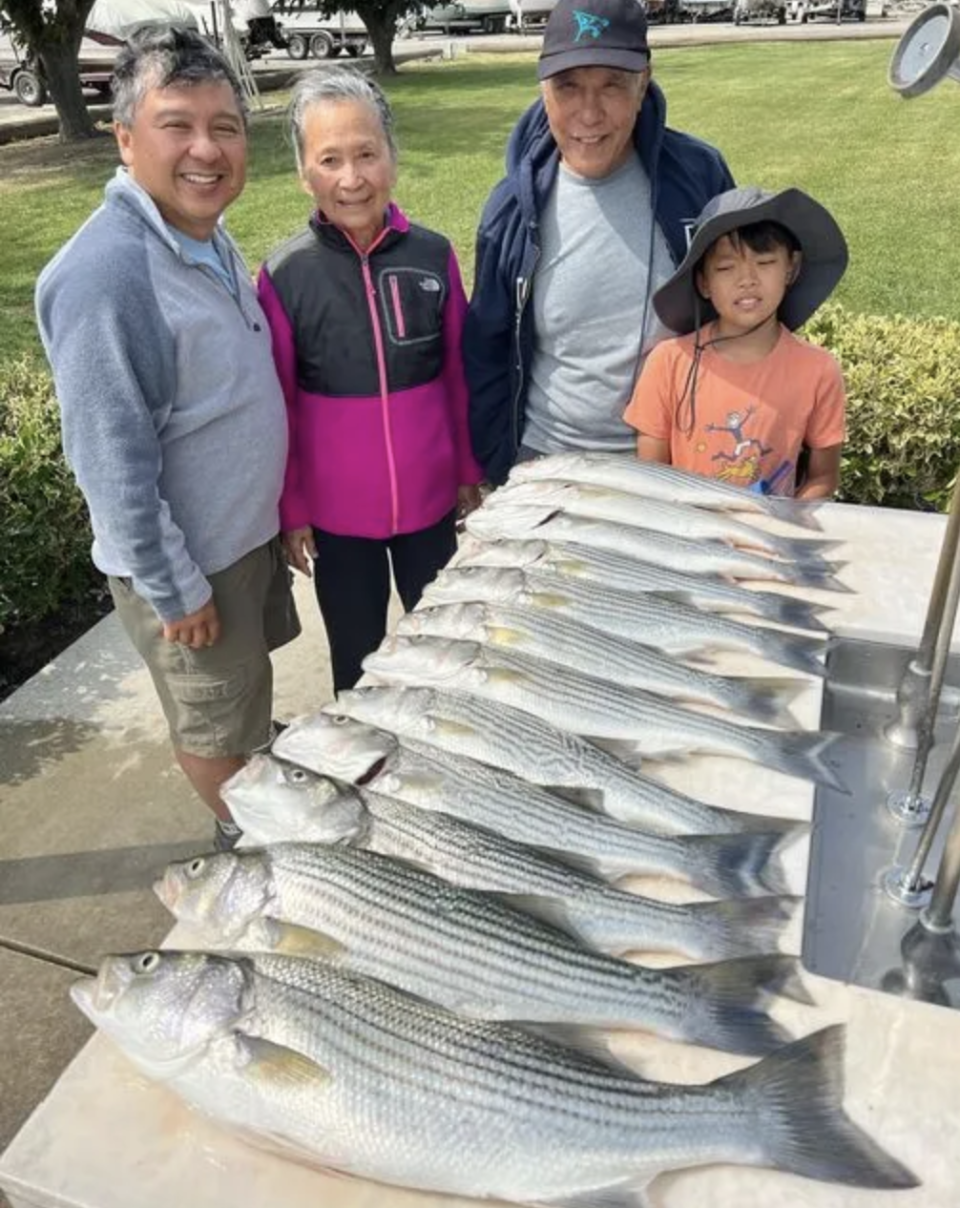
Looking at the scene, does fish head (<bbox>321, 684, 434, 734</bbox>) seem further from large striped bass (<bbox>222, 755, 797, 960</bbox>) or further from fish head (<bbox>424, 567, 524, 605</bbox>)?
fish head (<bbox>424, 567, 524, 605</bbox>)

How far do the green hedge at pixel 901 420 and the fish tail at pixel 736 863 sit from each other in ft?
12.0

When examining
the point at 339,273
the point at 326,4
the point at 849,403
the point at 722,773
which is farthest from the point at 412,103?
the point at 722,773

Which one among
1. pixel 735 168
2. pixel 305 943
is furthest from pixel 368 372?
pixel 735 168

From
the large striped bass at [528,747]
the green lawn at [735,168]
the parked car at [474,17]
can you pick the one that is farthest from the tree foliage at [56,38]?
the parked car at [474,17]

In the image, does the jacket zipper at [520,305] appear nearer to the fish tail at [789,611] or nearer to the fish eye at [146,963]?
the fish tail at [789,611]

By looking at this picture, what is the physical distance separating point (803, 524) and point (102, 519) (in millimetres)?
1957

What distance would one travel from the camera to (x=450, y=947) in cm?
160

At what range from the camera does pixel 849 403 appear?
5.00m

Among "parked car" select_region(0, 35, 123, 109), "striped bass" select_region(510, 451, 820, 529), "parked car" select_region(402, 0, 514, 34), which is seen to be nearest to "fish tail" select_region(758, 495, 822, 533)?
"striped bass" select_region(510, 451, 820, 529)

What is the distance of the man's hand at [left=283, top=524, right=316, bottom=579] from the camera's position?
3447mm

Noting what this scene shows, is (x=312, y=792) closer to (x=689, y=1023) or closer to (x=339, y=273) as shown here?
(x=689, y=1023)

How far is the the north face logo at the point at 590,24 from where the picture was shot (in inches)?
116

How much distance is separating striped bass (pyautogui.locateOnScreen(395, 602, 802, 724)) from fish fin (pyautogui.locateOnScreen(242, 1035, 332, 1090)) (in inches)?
44.4

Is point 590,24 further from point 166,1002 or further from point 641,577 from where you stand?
point 166,1002
